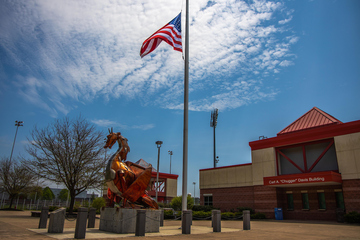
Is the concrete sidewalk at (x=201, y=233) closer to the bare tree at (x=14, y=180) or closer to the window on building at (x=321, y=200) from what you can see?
the window on building at (x=321, y=200)

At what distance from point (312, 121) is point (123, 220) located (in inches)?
848

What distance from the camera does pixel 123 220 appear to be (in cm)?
1110

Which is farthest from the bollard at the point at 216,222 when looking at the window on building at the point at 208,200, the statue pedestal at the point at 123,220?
the window on building at the point at 208,200

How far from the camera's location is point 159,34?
15.3 metres

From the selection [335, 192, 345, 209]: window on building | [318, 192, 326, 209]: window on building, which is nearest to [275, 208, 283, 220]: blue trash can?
[318, 192, 326, 209]: window on building

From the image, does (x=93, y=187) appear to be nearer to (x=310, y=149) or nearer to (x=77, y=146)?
(x=77, y=146)

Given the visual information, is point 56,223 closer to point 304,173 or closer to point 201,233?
point 201,233

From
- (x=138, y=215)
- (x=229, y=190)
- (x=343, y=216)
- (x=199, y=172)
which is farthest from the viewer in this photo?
(x=199, y=172)

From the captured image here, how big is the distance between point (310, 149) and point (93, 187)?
2082cm

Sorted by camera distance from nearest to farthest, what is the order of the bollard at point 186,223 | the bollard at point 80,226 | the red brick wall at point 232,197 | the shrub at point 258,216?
the bollard at point 80,226
the bollard at point 186,223
the shrub at point 258,216
the red brick wall at point 232,197

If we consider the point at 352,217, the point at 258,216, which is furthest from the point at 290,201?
the point at 352,217

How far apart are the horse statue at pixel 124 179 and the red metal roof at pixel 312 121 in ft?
60.9

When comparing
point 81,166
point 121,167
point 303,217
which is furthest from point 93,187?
point 303,217

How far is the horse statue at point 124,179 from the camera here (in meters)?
11.7
